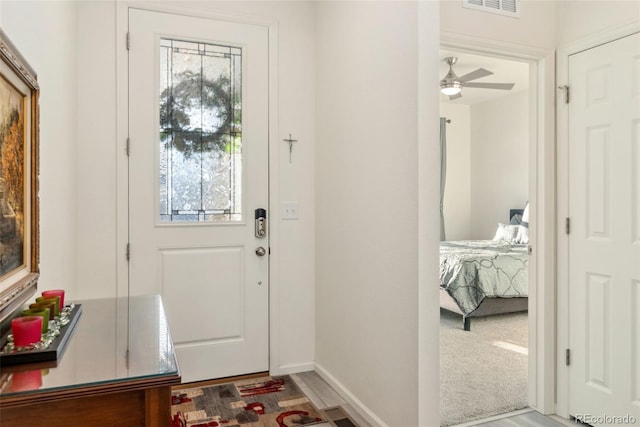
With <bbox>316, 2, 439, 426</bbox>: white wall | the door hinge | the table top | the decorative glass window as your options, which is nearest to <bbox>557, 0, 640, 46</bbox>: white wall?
the door hinge

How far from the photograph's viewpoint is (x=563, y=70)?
2408 millimetres

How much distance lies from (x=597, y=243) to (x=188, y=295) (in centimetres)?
230

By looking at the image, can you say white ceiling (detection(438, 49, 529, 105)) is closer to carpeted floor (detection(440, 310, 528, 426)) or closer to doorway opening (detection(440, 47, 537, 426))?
doorway opening (detection(440, 47, 537, 426))

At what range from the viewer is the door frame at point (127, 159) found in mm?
2602

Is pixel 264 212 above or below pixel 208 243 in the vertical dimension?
above

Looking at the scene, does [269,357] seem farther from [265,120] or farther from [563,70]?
[563,70]

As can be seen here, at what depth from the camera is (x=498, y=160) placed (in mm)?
6559

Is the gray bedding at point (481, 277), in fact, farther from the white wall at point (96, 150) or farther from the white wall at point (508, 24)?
the white wall at point (96, 150)

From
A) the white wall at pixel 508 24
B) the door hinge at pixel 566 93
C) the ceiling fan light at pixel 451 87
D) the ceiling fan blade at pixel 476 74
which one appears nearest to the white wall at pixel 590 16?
the white wall at pixel 508 24

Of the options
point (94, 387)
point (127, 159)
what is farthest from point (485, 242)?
point (94, 387)

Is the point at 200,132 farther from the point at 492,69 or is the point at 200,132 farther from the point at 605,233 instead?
the point at 492,69

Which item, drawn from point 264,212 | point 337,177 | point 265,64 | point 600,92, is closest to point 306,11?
point 265,64

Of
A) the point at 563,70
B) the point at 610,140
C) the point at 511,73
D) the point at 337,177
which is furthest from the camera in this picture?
the point at 511,73

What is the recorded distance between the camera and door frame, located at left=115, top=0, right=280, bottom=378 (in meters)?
2.60
